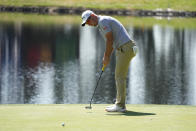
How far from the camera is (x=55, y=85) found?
28500 mm

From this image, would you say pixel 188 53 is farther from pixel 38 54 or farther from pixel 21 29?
pixel 21 29

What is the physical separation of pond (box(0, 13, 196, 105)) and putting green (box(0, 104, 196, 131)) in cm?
1247

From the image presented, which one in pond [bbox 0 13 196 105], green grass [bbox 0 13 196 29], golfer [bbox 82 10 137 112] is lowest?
pond [bbox 0 13 196 105]

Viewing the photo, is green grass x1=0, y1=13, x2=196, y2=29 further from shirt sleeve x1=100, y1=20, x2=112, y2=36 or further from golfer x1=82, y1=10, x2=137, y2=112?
shirt sleeve x1=100, y1=20, x2=112, y2=36

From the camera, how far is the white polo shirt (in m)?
10.7

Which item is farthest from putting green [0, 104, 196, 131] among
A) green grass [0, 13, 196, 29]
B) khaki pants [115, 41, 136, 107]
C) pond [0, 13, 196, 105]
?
green grass [0, 13, 196, 29]

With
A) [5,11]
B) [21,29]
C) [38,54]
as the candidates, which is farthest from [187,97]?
[5,11]

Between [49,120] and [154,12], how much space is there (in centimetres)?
10422

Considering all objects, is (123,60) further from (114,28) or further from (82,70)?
(82,70)

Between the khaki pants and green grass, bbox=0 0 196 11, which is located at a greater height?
green grass, bbox=0 0 196 11

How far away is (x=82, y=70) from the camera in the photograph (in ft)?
114

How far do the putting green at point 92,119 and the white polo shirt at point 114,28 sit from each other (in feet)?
4.37

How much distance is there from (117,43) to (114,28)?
31 centimetres

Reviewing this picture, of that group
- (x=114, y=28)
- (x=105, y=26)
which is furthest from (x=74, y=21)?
(x=105, y=26)
